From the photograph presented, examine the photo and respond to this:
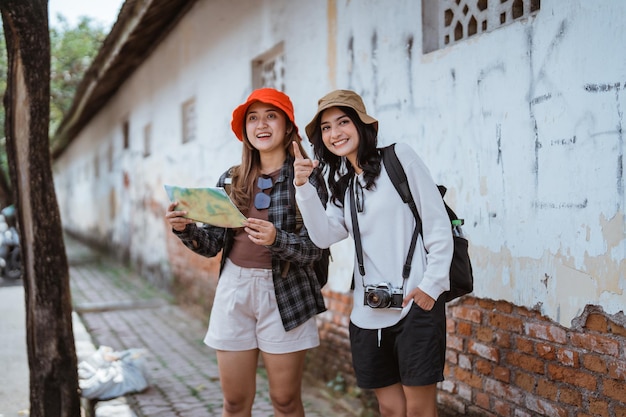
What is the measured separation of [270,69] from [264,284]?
387 cm

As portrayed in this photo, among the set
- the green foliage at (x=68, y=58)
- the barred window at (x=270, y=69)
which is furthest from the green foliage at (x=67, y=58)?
the barred window at (x=270, y=69)

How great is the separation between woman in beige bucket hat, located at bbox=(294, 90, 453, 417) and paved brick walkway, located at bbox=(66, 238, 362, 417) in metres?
1.96

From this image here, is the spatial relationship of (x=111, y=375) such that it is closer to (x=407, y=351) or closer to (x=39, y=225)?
(x=39, y=225)

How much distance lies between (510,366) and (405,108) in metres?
1.63

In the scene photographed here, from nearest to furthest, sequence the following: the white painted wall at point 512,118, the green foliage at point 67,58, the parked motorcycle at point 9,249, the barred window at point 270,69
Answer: the white painted wall at point 512,118, the barred window at point 270,69, the parked motorcycle at point 9,249, the green foliage at point 67,58

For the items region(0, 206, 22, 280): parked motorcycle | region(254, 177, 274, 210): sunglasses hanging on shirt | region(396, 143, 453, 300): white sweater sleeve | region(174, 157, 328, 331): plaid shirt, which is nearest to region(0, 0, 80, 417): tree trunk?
region(174, 157, 328, 331): plaid shirt

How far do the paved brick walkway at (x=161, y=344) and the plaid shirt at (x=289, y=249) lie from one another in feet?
5.78

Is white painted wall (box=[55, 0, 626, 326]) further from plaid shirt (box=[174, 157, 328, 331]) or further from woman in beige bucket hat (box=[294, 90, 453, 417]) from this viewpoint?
plaid shirt (box=[174, 157, 328, 331])

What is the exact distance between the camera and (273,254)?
278cm

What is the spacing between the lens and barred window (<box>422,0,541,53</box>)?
328 centimetres

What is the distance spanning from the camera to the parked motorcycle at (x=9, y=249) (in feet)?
38.1

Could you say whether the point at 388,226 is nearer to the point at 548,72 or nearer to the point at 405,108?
the point at 548,72

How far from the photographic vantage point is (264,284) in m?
2.82

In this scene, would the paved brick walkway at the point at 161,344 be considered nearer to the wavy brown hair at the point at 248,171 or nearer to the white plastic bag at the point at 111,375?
the white plastic bag at the point at 111,375
